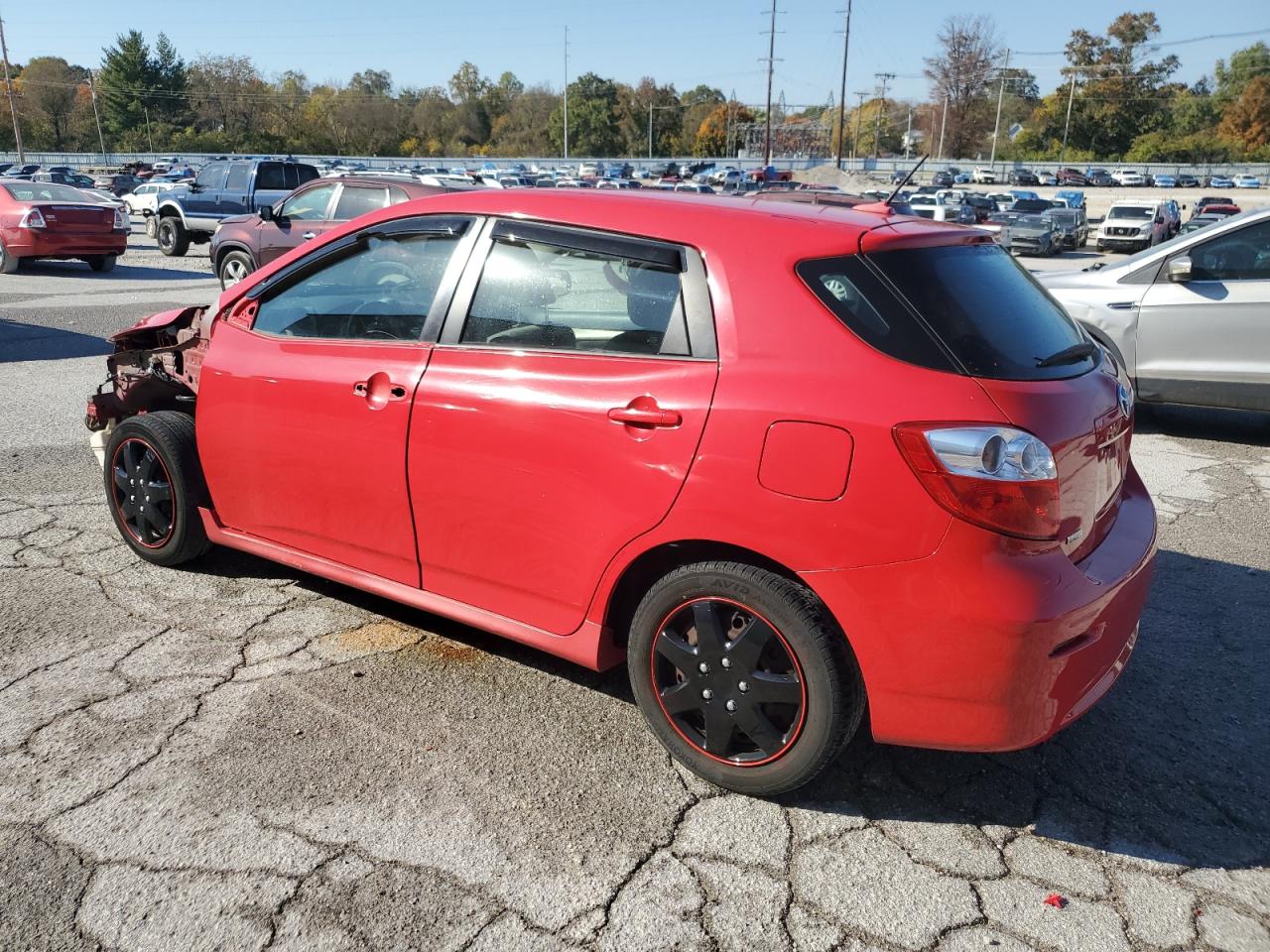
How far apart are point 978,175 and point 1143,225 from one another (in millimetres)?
50324

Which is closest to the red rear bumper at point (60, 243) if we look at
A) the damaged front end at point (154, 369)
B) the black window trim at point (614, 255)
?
the damaged front end at point (154, 369)

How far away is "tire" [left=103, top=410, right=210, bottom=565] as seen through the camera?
4.18 metres

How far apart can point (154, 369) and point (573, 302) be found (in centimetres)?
245

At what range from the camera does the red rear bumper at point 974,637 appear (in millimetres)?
2461

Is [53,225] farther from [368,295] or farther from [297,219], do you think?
[368,295]

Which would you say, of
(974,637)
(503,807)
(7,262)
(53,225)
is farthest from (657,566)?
(7,262)

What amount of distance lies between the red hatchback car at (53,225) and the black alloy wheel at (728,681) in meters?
16.9

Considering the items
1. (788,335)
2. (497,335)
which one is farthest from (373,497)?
(788,335)

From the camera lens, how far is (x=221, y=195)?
65.3 ft

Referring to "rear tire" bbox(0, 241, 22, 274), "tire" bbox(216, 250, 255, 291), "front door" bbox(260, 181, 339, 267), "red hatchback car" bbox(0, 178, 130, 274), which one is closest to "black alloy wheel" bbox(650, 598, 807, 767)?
"front door" bbox(260, 181, 339, 267)

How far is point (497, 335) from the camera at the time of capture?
324cm

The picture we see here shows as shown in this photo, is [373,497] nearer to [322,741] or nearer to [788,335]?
[322,741]

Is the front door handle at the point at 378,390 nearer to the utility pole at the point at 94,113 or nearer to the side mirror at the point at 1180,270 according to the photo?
the side mirror at the point at 1180,270

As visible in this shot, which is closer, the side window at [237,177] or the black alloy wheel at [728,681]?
the black alloy wheel at [728,681]
